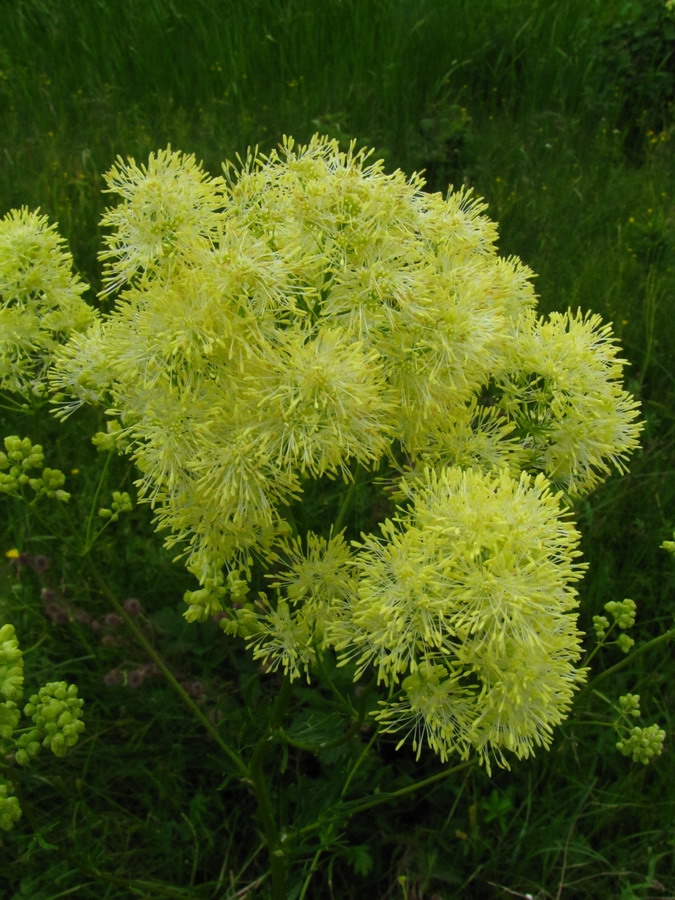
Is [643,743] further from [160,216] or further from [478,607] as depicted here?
[160,216]

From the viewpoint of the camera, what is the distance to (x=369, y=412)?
1590mm

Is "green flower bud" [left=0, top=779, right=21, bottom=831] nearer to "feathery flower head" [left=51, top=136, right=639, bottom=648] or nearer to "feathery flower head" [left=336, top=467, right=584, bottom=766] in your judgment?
"feathery flower head" [left=51, top=136, right=639, bottom=648]

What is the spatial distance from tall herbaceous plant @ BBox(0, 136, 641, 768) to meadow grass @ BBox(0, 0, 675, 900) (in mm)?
491

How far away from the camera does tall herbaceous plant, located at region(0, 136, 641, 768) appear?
1.54m

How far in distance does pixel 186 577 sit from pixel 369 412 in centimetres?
158

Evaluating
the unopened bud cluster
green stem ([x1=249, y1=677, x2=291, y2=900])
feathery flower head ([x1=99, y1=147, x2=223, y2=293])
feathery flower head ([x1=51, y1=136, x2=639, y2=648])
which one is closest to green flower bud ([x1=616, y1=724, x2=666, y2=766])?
feathery flower head ([x1=51, y1=136, x2=639, y2=648])

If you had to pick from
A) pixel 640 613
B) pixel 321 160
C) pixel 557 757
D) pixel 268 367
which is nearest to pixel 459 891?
pixel 557 757

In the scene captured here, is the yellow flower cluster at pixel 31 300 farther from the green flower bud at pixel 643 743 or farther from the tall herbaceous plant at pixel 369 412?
the green flower bud at pixel 643 743

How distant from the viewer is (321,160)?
5.94 feet

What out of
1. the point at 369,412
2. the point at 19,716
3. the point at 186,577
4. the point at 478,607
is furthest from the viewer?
the point at 186,577

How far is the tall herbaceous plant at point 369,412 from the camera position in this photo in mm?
1540

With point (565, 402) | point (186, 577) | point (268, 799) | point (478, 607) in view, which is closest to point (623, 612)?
point (565, 402)

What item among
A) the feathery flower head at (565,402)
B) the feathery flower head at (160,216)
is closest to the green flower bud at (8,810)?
the feathery flower head at (160,216)

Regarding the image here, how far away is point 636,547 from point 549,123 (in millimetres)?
3789
